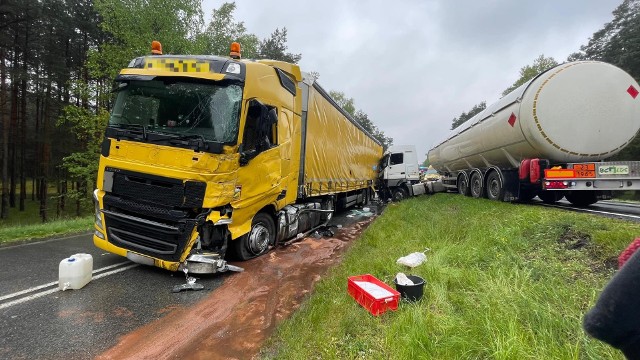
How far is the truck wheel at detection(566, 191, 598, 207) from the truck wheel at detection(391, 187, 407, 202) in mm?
7941

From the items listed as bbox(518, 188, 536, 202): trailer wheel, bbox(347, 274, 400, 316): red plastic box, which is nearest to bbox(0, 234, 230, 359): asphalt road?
bbox(347, 274, 400, 316): red plastic box

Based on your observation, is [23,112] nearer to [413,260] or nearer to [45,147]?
[45,147]

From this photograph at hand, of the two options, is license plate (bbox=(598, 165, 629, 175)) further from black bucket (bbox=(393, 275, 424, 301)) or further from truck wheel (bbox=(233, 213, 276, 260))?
truck wheel (bbox=(233, 213, 276, 260))

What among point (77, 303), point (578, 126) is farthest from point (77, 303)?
point (578, 126)

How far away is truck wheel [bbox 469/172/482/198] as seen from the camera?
11.6 m

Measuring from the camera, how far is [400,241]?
6.52 m

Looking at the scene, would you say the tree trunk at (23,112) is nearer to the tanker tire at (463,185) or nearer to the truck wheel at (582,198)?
the tanker tire at (463,185)

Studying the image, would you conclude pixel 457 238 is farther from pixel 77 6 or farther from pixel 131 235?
pixel 77 6

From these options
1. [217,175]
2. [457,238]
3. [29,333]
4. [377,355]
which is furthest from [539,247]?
[29,333]

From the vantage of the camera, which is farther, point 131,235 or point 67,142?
point 67,142

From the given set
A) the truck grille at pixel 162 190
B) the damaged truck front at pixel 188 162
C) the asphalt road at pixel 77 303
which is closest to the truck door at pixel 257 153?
the damaged truck front at pixel 188 162

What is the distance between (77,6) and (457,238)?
84.2 feet

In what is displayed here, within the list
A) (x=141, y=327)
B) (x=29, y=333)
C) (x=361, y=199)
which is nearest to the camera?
(x=29, y=333)

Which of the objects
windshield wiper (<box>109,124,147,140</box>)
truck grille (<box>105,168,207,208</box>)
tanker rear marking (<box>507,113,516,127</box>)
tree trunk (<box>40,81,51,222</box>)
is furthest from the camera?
tree trunk (<box>40,81,51,222</box>)
